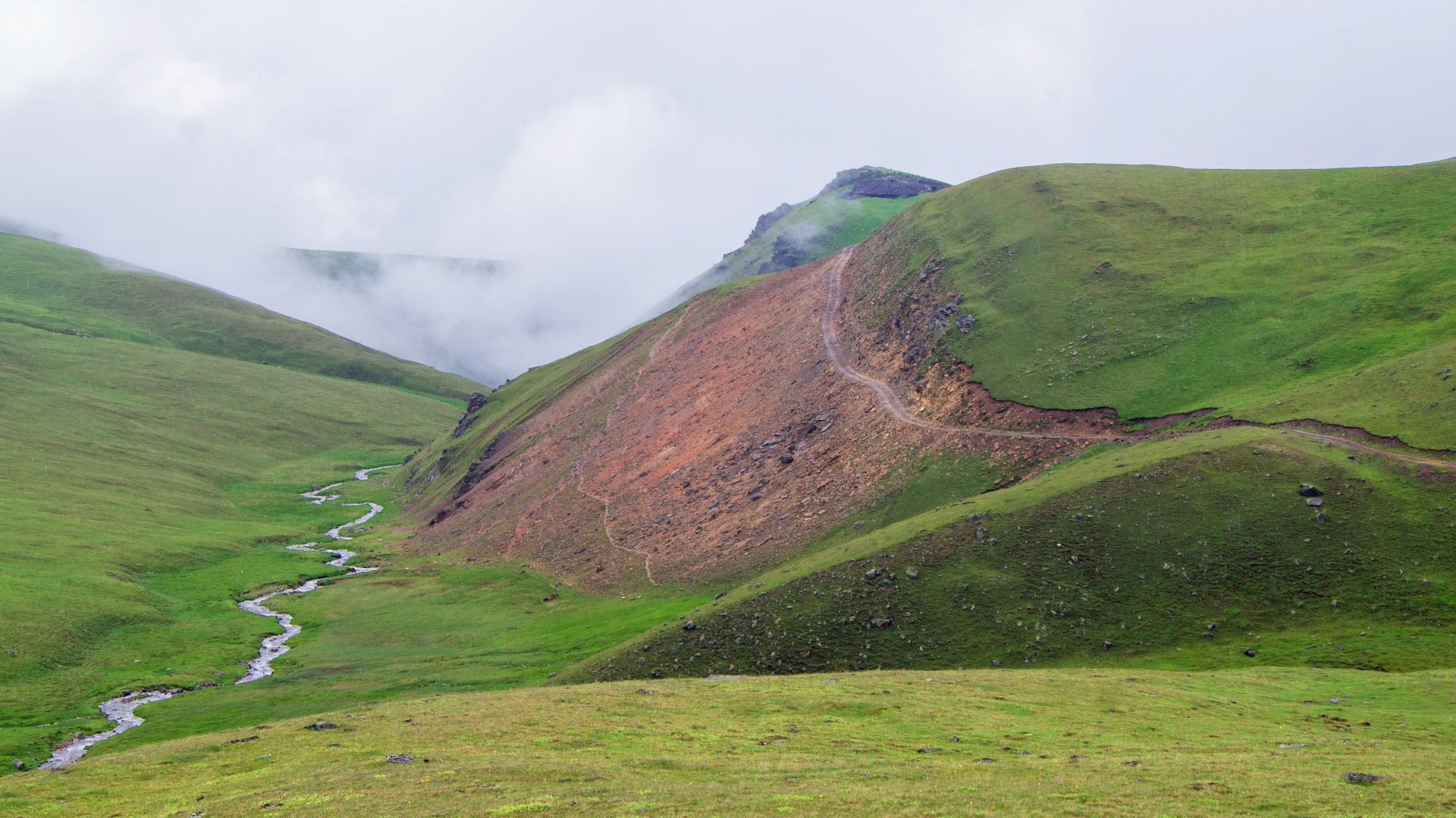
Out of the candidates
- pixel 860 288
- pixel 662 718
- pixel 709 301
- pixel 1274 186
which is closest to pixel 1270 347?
pixel 1274 186

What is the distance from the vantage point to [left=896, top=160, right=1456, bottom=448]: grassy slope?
2446 inches

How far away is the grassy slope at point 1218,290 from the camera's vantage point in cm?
6212

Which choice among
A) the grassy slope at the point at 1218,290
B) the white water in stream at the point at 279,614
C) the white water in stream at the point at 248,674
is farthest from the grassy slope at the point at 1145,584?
the white water in stream at the point at 279,614

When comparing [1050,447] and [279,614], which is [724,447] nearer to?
[1050,447]

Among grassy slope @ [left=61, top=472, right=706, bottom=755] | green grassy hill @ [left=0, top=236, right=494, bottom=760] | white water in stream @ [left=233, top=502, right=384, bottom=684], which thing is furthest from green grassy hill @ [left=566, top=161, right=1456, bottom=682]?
green grassy hill @ [left=0, top=236, right=494, bottom=760]

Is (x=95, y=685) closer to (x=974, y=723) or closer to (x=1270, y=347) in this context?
(x=974, y=723)

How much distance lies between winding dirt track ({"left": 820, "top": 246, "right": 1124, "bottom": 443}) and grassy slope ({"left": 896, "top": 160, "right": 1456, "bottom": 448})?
171 inches

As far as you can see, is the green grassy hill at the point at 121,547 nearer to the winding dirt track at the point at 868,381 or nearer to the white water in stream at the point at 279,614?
the white water in stream at the point at 279,614

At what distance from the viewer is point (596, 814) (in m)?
24.1

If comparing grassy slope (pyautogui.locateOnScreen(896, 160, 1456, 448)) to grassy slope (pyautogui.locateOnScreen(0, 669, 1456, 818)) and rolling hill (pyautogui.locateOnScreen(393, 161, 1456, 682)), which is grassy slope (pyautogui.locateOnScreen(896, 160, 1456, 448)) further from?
grassy slope (pyautogui.locateOnScreen(0, 669, 1456, 818))

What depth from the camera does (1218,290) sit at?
7800 centimetres

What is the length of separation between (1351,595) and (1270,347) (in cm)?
3145

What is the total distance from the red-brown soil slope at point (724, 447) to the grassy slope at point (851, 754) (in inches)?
1099

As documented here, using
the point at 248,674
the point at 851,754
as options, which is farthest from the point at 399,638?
the point at 851,754
